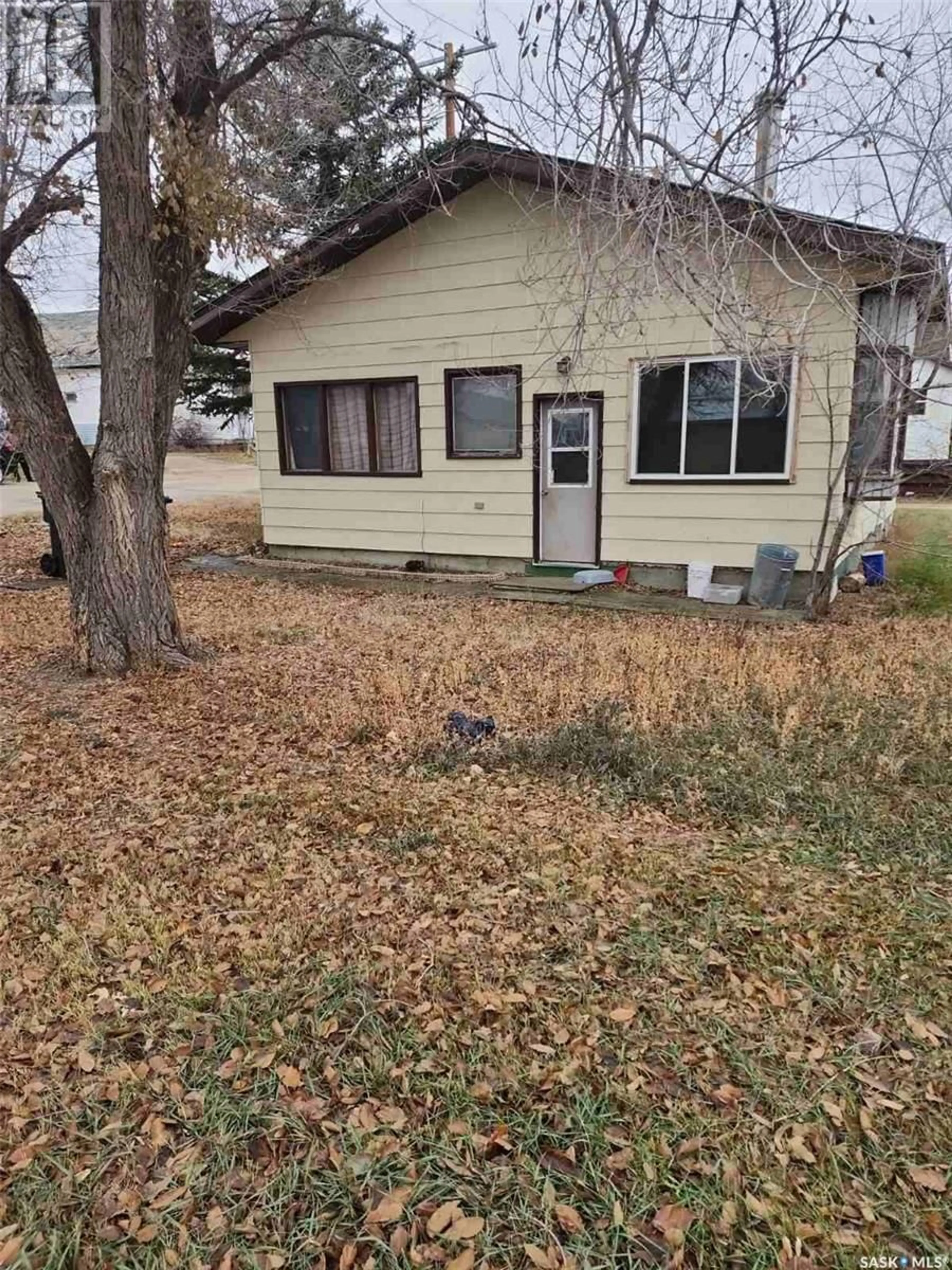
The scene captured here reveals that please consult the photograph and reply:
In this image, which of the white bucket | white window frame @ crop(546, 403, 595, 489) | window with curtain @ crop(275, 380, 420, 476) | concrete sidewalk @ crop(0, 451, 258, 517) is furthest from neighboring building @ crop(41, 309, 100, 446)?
the white bucket

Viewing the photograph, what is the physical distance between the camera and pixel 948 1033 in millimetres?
2322

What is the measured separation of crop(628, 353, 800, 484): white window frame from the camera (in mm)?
7707

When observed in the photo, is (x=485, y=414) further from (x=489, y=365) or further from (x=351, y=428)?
(x=351, y=428)

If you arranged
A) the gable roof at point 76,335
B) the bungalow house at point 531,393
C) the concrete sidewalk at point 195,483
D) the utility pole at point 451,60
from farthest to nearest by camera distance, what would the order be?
1. the gable roof at point 76,335
2. the concrete sidewalk at point 195,483
3. the bungalow house at point 531,393
4. the utility pole at point 451,60

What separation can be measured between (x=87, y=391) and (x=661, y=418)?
3453 cm

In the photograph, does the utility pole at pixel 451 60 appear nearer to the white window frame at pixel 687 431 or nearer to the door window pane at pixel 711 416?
the white window frame at pixel 687 431

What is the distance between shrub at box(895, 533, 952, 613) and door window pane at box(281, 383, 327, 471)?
7184 mm

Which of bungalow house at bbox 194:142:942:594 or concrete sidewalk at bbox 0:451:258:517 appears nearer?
bungalow house at bbox 194:142:942:594

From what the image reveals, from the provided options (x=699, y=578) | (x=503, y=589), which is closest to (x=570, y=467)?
(x=503, y=589)

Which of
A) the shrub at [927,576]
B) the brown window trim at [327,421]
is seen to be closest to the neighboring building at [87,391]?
the brown window trim at [327,421]

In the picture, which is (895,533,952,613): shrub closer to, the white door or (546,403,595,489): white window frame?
the white door

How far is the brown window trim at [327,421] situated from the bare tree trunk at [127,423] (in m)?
4.31

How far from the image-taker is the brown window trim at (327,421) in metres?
9.77

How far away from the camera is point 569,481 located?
29.9 feet
